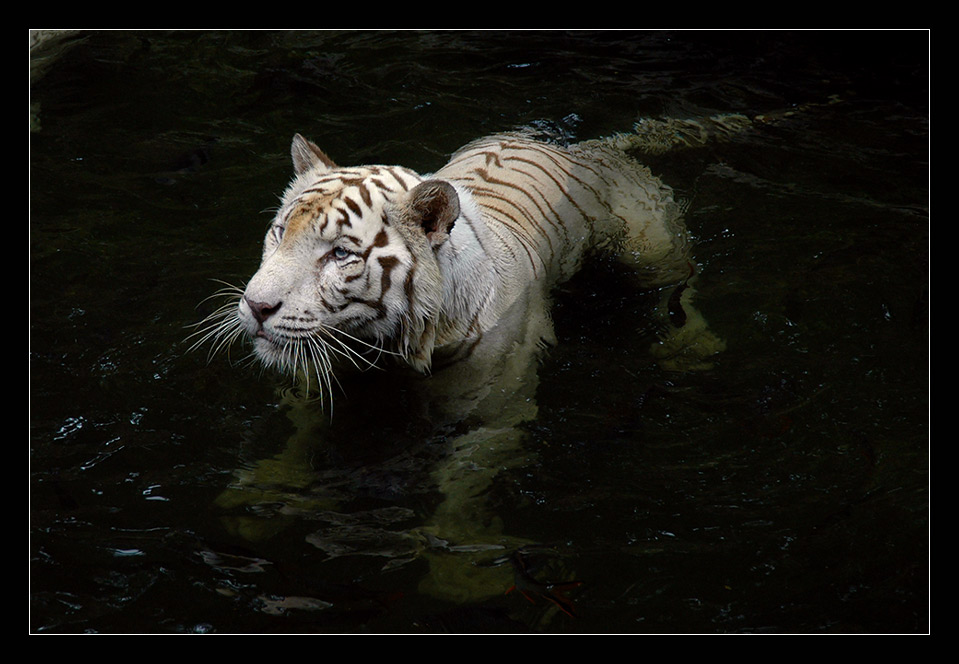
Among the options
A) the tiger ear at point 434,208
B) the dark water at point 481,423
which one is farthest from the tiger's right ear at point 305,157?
the dark water at point 481,423

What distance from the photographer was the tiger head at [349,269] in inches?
105

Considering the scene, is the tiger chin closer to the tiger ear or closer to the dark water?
the tiger ear

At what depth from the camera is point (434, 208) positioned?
9.26ft

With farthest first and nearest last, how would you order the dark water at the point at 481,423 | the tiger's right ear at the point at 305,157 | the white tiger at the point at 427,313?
1. the tiger's right ear at the point at 305,157
2. the white tiger at the point at 427,313
3. the dark water at the point at 481,423

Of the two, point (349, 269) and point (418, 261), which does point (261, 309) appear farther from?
point (418, 261)

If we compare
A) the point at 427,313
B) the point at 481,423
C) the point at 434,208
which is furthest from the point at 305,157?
the point at 481,423

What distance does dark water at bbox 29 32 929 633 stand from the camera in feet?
8.50

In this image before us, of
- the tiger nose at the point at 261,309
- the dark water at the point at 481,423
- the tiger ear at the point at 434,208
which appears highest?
the tiger ear at the point at 434,208

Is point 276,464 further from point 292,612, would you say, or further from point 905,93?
point 905,93

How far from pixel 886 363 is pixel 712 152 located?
2.03 metres

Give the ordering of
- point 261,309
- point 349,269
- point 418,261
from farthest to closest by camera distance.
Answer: point 418,261, point 349,269, point 261,309

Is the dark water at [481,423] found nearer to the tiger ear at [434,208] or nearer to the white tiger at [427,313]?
the white tiger at [427,313]

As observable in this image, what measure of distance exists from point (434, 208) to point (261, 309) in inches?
25.3

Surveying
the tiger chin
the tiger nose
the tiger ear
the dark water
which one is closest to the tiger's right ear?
the tiger chin
